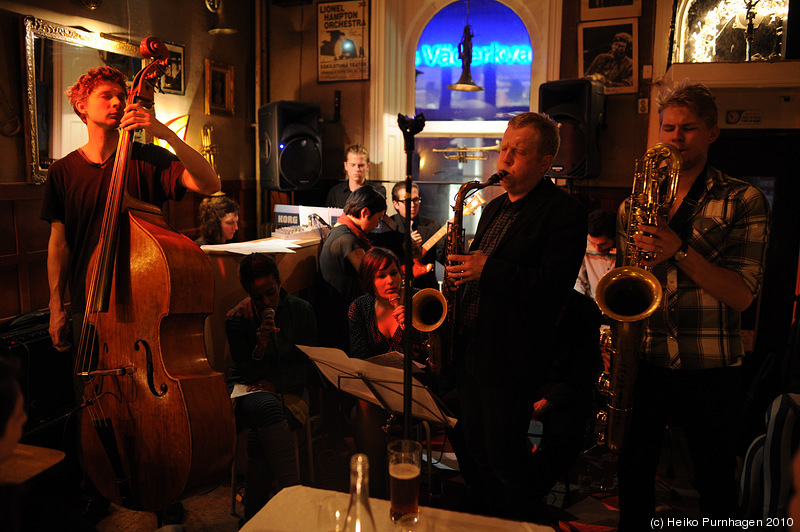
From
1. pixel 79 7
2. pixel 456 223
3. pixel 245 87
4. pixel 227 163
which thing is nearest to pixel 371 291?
pixel 456 223

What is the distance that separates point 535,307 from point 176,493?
130 cm

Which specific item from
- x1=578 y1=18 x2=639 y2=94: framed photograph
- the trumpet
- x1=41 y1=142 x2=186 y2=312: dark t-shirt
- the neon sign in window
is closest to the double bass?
x1=41 y1=142 x2=186 y2=312: dark t-shirt

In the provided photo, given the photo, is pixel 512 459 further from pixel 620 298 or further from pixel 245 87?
pixel 245 87

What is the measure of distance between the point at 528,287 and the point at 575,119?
3.03m

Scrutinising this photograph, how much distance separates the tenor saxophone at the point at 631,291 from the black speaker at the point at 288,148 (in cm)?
381

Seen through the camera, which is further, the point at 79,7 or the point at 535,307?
the point at 79,7

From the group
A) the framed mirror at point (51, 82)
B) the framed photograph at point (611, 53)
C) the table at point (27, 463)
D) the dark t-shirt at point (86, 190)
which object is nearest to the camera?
the table at point (27, 463)

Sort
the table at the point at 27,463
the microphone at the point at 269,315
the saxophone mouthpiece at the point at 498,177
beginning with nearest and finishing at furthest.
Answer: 1. the table at the point at 27,463
2. the saxophone mouthpiece at the point at 498,177
3. the microphone at the point at 269,315

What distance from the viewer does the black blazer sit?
1.83 meters

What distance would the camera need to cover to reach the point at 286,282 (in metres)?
3.46

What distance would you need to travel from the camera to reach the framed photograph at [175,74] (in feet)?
15.2

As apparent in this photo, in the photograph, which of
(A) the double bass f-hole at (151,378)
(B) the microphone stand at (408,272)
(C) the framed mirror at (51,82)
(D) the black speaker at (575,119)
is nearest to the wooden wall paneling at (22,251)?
(C) the framed mirror at (51,82)

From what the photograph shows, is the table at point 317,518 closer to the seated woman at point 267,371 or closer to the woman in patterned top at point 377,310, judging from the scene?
the seated woman at point 267,371

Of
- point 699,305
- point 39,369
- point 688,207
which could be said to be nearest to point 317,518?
point 699,305
